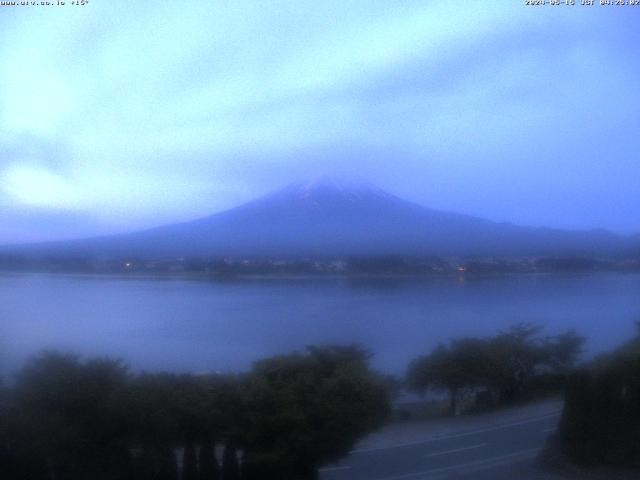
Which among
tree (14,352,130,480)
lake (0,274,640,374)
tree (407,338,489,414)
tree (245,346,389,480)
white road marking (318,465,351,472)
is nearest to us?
tree (14,352,130,480)

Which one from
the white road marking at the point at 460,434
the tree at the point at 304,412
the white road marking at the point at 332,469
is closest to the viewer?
the tree at the point at 304,412

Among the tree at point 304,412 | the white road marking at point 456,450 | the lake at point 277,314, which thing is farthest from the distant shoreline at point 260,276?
the white road marking at point 456,450

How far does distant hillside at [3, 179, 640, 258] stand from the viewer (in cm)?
725

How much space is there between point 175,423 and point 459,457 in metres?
2.42

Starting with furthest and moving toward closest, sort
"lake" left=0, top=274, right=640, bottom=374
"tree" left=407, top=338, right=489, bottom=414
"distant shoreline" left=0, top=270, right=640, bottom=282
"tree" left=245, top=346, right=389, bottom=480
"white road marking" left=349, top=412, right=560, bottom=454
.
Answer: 1. "distant shoreline" left=0, top=270, right=640, bottom=282
2. "tree" left=407, top=338, right=489, bottom=414
3. "lake" left=0, top=274, right=640, bottom=374
4. "white road marking" left=349, top=412, right=560, bottom=454
5. "tree" left=245, top=346, right=389, bottom=480

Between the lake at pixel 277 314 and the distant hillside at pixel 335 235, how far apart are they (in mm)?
340

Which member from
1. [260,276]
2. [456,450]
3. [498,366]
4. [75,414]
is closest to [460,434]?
[456,450]

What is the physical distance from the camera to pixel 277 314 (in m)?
6.77

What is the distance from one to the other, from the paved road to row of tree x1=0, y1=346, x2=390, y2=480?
8.7 inches

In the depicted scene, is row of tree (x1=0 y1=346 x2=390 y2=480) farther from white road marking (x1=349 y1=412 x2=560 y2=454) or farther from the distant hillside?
the distant hillside

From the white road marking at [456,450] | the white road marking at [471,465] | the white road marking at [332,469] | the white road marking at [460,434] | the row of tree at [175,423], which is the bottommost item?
the white road marking at [471,465]

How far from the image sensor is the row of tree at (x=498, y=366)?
6.63 m

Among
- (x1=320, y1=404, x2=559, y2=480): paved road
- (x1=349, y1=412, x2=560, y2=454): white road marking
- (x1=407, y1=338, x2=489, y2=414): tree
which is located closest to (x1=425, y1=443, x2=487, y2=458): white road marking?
(x1=320, y1=404, x2=559, y2=480): paved road

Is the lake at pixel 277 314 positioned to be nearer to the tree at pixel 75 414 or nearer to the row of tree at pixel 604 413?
the tree at pixel 75 414
